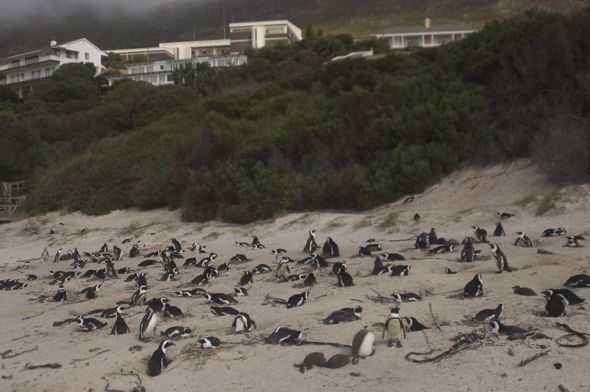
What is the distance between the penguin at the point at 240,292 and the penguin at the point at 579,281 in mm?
4929

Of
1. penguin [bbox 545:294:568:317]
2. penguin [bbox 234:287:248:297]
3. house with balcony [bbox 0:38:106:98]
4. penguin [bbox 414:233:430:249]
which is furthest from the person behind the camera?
house with balcony [bbox 0:38:106:98]

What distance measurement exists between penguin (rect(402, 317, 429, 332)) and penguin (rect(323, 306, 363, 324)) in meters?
0.73

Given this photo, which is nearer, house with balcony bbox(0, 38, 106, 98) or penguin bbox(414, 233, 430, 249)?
penguin bbox(414, 233, 430, 249)

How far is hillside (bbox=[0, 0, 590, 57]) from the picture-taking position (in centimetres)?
9119

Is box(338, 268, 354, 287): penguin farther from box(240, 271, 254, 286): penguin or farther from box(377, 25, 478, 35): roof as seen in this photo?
box(377, 25, 478, 35): roof

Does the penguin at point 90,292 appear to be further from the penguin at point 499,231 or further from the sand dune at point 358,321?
the penguin at point 499,231

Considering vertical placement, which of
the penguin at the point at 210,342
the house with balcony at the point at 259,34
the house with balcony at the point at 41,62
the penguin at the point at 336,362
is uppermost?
the house with balcony at the point at 259,34

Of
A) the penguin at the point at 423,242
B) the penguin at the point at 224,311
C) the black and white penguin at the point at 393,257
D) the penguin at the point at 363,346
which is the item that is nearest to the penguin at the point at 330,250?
the black and white penguin at the point at 393,257

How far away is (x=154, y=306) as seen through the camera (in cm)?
877

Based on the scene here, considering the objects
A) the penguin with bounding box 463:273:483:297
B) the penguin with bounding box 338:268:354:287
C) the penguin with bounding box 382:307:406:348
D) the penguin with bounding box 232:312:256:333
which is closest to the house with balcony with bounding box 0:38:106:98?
the penguin with bounding box 338:268:354:287

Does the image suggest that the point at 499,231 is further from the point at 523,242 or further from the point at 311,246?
the point at 311,246

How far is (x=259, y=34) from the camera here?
83.4 m

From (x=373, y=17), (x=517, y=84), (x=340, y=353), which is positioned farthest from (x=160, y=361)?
(x=373, y=17)

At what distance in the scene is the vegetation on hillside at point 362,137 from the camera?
60.4 feet
